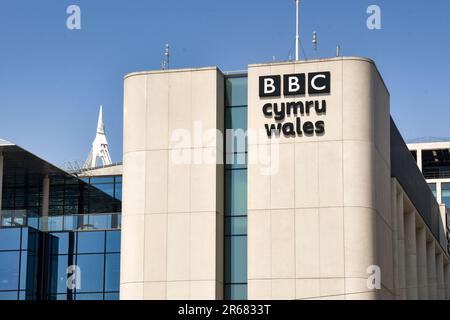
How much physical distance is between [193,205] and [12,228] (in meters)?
14.8

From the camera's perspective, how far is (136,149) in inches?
1944

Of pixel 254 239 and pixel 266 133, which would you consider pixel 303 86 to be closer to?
pixel 266 133

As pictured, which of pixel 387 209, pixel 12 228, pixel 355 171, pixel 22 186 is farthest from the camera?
pixel 22 186

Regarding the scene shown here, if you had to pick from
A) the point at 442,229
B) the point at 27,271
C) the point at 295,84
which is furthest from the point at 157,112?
the point at 442,229

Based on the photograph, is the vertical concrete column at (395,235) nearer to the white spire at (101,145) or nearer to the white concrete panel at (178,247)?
the white concrete panel at (178,247)

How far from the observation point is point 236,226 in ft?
159

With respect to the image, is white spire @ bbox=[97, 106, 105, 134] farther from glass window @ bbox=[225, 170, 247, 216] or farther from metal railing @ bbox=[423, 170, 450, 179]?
glass window @ bbox=[225, 170, 247, 216]

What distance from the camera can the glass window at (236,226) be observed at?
4841 centimetres

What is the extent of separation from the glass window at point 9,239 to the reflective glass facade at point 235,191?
15034 mm

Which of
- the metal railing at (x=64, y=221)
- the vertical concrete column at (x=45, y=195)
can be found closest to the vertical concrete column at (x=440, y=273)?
the metal railing at (x=64, y=221)

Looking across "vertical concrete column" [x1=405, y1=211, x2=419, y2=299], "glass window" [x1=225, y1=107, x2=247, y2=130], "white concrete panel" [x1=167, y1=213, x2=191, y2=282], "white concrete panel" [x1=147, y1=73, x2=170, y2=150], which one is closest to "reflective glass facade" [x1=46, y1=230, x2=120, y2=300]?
"white concrete panel" [x1=167, y1=213, x2=191, y2=282]

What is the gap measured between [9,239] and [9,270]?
5.74 feet
